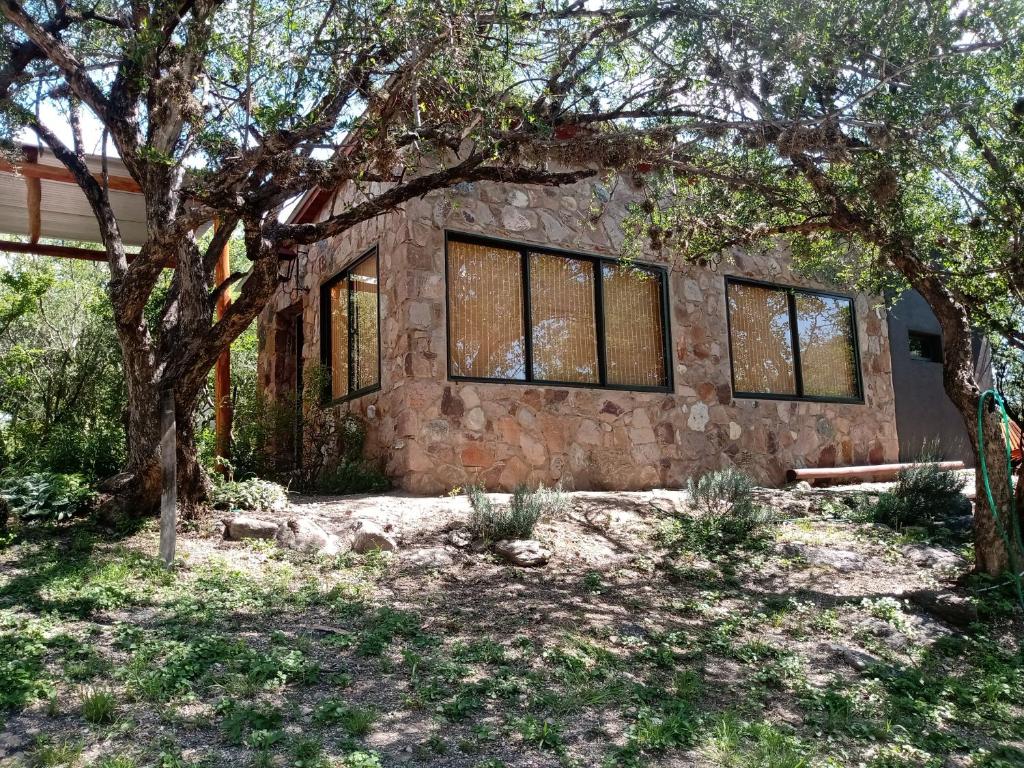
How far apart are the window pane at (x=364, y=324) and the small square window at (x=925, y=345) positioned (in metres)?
8.25

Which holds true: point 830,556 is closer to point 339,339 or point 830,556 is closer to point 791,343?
point 791,343

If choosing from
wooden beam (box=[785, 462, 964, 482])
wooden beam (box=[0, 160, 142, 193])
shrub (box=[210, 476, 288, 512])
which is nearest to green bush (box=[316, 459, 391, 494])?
shrub (box=[210, 476, 288, 512])

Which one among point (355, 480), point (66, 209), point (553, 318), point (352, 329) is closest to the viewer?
point (355, 480)

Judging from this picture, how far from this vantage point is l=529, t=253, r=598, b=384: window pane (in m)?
7.77

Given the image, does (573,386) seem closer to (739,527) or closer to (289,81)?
(739,527)

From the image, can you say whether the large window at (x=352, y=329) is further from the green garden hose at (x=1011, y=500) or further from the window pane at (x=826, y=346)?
the window pane at (x=826, y=346)

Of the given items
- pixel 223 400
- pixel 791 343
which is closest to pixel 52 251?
pixel 223 400

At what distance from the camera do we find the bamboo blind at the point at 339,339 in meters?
8.49

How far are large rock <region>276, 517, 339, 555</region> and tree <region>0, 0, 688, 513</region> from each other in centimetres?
77

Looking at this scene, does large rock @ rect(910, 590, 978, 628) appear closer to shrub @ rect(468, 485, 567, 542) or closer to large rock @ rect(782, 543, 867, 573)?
large rock @ rect(782, 543, 867, 573)

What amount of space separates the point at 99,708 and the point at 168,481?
2135 mm

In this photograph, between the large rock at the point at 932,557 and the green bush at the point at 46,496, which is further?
the large rock at the point at 932,557

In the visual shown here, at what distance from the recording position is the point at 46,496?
526 centimetres

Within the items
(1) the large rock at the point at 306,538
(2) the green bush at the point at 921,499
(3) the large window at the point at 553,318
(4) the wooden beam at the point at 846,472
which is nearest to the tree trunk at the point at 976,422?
(2) the green bush at the point at 921,499
